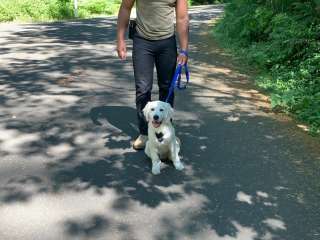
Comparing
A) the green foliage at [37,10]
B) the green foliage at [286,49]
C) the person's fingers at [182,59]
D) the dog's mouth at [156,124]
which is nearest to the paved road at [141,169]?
the green foliage at [286,49]

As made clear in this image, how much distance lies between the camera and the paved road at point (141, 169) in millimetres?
4023

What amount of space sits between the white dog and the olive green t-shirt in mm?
815

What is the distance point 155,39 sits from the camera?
5.22m

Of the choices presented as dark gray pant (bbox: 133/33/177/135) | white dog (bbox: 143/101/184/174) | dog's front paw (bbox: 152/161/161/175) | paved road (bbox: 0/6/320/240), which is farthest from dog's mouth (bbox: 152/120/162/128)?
dark gray pant (bbox: 133/33/177/135)

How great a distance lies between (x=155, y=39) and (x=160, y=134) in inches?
41.8

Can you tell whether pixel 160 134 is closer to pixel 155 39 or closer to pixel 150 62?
pixel 150 62

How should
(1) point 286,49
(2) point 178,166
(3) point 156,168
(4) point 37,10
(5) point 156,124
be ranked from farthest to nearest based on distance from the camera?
1. (4) point 37,10
2. (1) point 286,49
3. (2) point 178,166
4. (3) point 156,168
5. (5) point 156,124

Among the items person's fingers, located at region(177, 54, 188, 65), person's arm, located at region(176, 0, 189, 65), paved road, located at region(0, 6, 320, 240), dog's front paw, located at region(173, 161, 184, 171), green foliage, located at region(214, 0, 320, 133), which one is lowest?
paved road, located at region(0, 6, 320, 240)

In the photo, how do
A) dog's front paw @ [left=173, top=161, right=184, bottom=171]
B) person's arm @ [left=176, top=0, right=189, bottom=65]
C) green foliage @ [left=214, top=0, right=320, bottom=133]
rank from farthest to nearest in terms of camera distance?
green foliage @ [left=214, top=0, right=320, bottom=133] < person's arm @ [left=176, top=0, right=189, bottom=65] < dog's front paw @ [left=173, top=161, right=184, bottom=171]

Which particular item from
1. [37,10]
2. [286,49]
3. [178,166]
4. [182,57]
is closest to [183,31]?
[182,57]

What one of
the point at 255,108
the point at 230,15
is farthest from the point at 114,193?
the point at 230,15

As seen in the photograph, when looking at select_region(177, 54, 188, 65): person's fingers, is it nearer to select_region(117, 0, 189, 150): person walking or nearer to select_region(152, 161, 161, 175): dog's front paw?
select_region(117, 0, 189, 150): person walking

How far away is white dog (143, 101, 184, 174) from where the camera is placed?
487 cm

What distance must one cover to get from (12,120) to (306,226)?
4449mm
